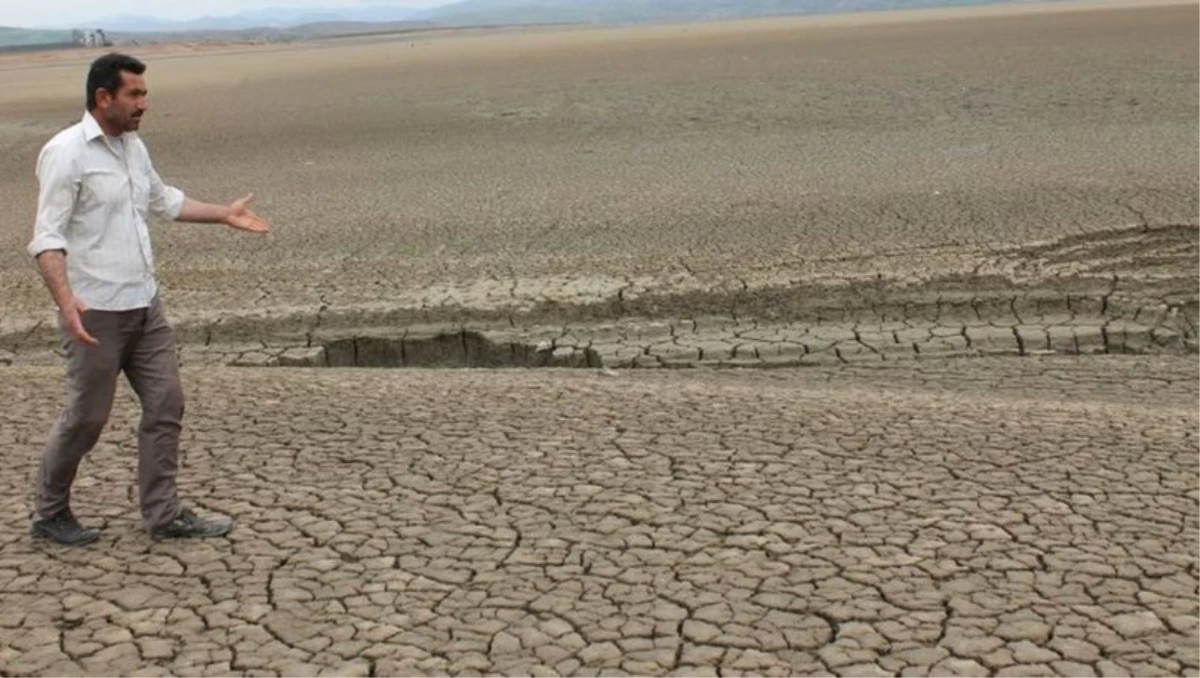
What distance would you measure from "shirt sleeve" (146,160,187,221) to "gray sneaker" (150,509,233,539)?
1.06m

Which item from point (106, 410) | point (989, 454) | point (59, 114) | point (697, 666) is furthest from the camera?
point (59, 114)

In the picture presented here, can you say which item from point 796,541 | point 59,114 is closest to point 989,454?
point 796,541

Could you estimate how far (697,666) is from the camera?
3.64 metres

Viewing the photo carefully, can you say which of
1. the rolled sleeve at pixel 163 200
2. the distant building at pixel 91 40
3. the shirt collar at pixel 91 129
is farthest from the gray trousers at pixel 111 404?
the distant building at pixel 91 40

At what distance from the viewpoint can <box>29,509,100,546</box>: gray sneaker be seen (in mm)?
4461

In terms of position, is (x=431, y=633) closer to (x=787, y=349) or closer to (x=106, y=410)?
(x=106, y=410)

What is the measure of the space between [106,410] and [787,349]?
176 inches

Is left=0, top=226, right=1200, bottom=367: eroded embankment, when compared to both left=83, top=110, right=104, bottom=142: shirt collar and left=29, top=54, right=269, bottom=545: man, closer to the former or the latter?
left=29, top=54, right=269, bottom=545: man

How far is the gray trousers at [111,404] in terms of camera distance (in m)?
4.17

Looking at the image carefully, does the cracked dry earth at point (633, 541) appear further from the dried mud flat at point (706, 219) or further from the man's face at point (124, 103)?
the dried mud flat at point (706, 219)

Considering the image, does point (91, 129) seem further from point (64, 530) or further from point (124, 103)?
point (64, 530)

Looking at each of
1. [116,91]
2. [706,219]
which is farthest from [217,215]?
[706,219]

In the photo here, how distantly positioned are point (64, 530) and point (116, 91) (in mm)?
1546

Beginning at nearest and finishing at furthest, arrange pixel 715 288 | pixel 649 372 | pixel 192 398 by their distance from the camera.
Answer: pixel 192 398, pixel 649 372, pixel 715 288
